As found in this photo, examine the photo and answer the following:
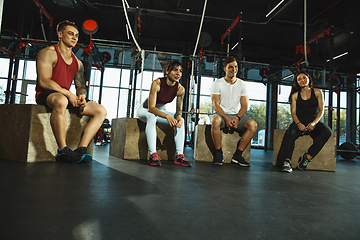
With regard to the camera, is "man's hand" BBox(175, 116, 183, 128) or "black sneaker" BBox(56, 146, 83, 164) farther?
"man's hand" BBox(175, 116, 183, 128)

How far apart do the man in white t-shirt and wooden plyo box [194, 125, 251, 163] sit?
0.11 m

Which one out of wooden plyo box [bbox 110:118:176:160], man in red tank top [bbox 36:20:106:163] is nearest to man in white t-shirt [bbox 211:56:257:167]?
wooden plyo box [bbox 110:118:176:160]

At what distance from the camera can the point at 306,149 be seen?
2268 millimetres

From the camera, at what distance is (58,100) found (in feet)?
5.50

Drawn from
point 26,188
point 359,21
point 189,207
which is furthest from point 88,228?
point 359,21

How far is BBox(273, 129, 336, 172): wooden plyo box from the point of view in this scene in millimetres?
2207

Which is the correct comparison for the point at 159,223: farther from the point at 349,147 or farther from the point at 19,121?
the point at 349,147

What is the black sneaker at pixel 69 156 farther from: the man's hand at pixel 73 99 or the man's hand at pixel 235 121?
the man's hand at pixel 235 121

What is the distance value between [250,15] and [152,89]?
16.5 ft

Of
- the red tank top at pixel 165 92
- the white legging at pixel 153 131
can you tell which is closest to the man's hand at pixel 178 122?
the white legging at pixel 153 131

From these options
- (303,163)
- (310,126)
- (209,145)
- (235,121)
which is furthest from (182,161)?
(310,126)

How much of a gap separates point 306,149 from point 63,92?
2429mm

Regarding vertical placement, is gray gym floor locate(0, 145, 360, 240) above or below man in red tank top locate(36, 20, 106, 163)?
below

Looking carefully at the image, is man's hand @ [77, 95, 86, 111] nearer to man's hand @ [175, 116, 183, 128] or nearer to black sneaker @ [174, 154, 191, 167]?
man's hand @ [175, 116, 183, 128]
